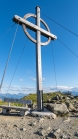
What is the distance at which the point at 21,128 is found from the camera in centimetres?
685

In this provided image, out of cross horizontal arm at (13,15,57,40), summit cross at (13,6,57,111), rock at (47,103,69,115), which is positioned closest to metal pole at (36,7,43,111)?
summit cross at (13,6,57,111)

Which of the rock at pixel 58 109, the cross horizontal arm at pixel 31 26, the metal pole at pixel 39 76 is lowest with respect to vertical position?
the rock at pixel 58 109

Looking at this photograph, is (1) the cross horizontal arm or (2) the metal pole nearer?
(1) the cross horizontal arm

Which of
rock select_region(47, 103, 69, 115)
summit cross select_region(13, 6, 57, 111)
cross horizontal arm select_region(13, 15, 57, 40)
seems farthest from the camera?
summit cross select_region(13, 6, 57, 111)

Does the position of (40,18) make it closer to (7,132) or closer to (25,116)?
(25,116)

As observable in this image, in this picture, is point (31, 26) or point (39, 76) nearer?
point (39, 76)

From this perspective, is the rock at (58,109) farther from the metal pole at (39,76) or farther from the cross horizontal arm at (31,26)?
the cross horizontal arm at (31,26)

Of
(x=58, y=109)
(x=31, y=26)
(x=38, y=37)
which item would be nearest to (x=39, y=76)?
(x=58, y=109)

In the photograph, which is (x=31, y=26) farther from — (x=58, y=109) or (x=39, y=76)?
(x=58, y=109)

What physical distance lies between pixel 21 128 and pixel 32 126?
63cm

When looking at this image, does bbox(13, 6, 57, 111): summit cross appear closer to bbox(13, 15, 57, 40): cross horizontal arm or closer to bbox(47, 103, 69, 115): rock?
bbox(13, 15, 57, 40): cross horizontal arm

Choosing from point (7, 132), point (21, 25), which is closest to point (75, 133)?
point (7, 132)

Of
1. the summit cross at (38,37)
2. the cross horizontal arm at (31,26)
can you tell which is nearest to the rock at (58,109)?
the summit cross at (38,37)

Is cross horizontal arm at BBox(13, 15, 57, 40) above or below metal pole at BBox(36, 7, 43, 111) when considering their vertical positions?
above
